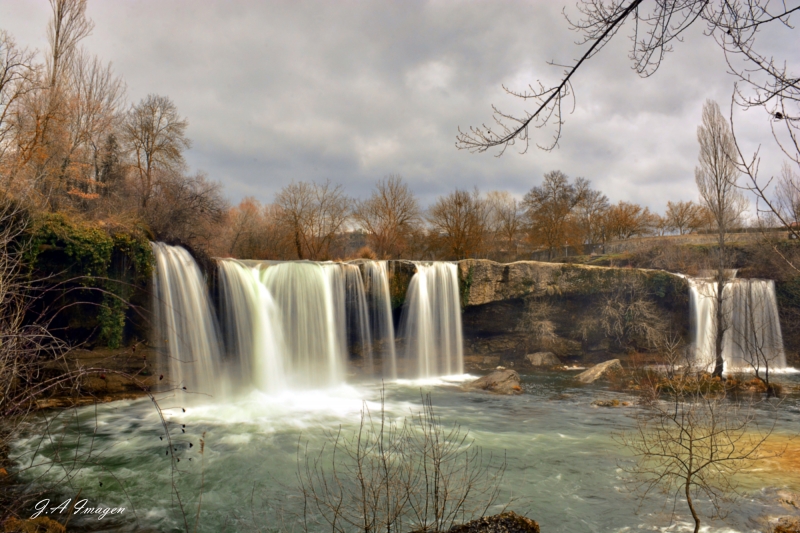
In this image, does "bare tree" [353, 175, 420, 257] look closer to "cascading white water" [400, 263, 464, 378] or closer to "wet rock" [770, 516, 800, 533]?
"cascading white water" [400, 263, 464, 378]

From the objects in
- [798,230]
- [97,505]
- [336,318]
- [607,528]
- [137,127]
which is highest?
[137,127]

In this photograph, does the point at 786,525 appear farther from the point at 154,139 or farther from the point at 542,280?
the point at 154,139

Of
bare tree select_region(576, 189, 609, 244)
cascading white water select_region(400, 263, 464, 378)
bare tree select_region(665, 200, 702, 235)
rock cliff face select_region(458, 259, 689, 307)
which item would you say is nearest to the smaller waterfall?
cascading white water select_region(400, 263, 464, 378)

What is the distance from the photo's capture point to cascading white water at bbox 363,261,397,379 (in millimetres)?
19422

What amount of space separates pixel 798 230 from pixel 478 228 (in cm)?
3180

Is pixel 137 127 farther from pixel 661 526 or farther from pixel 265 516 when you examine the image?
pixel 661 526

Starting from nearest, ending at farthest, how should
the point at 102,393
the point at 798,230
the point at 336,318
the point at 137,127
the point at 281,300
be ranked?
the point at 798,230
the point at 102,393
the point at 281,300
the point at 336,318
the point at 137,127

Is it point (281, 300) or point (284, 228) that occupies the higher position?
point (284, 228)

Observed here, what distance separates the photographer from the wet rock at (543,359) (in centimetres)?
2095

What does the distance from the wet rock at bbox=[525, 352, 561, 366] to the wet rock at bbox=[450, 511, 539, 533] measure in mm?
17155

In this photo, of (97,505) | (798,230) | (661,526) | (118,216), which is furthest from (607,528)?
(118,216)

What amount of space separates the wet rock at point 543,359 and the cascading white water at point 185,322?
45.5ft

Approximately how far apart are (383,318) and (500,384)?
6221 millimetres

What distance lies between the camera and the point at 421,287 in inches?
795
